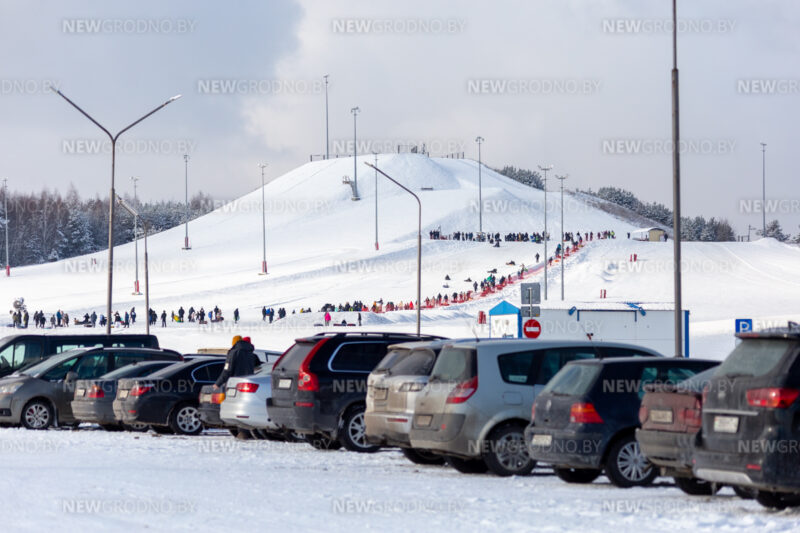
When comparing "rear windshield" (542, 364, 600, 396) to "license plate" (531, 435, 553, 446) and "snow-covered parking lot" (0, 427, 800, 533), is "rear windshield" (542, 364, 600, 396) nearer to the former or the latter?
"license plate" (531, 435, 553, 446)

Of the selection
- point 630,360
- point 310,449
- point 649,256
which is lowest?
point 310,449

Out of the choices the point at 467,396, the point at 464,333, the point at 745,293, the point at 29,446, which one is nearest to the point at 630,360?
the point at 467,396

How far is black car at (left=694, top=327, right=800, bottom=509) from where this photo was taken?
9.88 meters

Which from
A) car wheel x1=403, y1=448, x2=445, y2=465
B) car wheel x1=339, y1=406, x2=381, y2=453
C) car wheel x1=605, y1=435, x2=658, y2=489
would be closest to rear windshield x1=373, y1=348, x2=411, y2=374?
car wheel x1=403, y1=448, x2=445, y2=465

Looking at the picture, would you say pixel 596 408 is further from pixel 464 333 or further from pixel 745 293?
pixel 745 293

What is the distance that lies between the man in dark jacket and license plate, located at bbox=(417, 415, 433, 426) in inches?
234

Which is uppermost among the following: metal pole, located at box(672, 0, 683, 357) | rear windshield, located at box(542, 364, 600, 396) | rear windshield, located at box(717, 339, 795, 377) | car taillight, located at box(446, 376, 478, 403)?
metal pole, located at box(672, 0, 683, 357)

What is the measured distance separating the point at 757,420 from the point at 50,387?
1632 centimetres

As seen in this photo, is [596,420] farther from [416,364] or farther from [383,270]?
[383,270]

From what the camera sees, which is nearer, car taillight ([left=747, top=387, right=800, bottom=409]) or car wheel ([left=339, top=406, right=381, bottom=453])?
car taillight ([left=747, top=387, right=800, bottom=409])

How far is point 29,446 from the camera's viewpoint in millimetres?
18094

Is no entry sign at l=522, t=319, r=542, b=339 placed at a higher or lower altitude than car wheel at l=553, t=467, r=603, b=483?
higher

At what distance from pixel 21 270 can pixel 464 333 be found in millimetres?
76597

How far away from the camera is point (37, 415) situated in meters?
23.3
